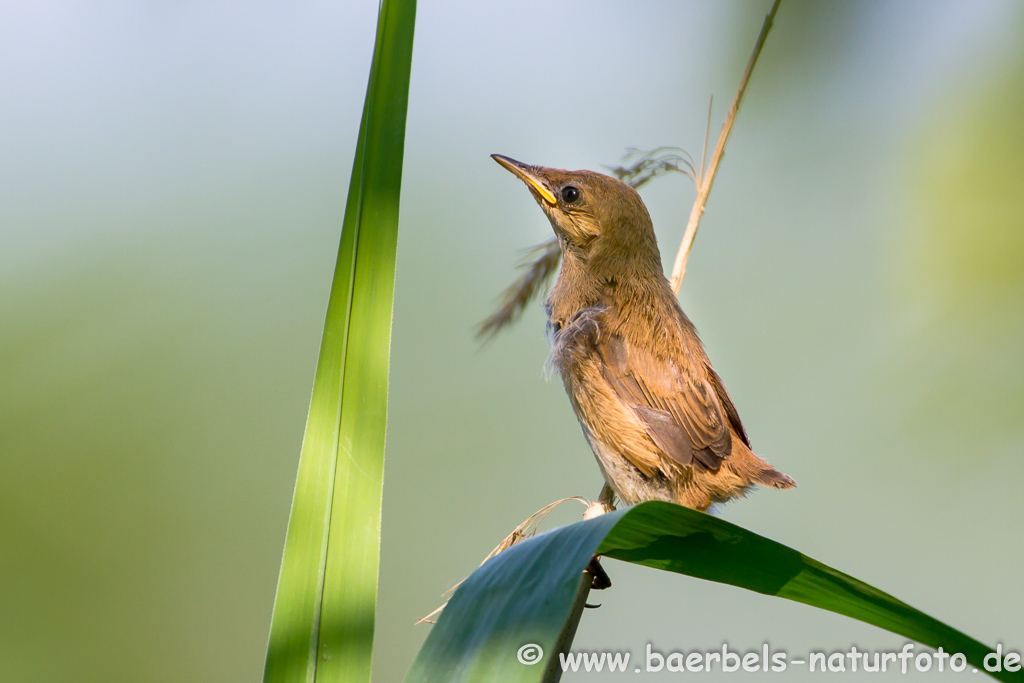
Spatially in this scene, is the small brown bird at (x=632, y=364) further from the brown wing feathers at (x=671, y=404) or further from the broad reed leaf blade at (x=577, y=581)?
the broad reed leaf blade at (x=577, y=581)

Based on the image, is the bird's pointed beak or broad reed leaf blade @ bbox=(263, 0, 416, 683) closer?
broad reed leaf blade @ bbox=(263, 0, 416, 683)

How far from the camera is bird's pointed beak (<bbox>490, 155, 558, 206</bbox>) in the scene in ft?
2.99

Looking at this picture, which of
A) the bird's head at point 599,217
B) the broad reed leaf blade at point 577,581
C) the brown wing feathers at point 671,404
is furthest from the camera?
the bird's head at point 599,217

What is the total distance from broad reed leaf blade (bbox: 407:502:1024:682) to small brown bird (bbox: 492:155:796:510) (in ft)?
1.23

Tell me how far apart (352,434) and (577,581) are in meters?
0.23

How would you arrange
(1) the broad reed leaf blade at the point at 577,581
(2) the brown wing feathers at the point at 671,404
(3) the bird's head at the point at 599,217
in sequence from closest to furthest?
(1) the broad reed leaf blade at the point at 577,581 → (2) the brown wing feathers at the point at 671,404 → (3) the bird's head at the point at 599,217

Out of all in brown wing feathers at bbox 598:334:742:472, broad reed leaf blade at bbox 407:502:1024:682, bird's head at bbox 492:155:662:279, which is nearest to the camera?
broad reed leaf blade at bbox 407:502:1024:682

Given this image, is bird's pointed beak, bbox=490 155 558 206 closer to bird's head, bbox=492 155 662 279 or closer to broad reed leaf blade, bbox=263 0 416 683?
bird's head, bbox=492 155 662 279

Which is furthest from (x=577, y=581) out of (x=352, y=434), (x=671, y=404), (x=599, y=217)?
(x=599, y=217)

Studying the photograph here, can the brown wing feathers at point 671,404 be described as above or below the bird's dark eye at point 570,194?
below

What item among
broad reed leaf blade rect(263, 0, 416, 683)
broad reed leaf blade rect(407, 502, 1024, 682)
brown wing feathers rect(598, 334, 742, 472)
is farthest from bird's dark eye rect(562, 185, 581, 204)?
Answer: broad reed leaf blade rect(407, 502, 1024, 682)

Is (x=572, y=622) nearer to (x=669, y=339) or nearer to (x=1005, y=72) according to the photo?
(x=669, y=339)

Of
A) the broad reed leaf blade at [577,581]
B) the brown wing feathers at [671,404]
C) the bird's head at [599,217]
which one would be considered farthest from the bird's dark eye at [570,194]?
the broad reed leaf blade at [577,581]

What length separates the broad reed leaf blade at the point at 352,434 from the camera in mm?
426
